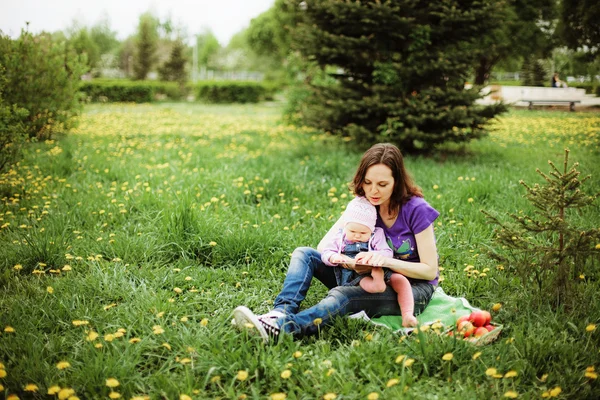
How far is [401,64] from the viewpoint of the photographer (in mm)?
7039

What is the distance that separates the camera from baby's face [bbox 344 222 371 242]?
2795 mm

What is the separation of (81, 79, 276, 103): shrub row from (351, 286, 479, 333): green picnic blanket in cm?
2245

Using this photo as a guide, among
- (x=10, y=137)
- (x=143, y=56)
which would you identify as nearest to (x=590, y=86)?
(x=10, y=137)

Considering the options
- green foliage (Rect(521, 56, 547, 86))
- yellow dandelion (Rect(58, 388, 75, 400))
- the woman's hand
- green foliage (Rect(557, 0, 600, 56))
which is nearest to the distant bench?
green foliage (Rect(557, 0, 600, 56))

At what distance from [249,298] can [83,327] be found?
0.97 m

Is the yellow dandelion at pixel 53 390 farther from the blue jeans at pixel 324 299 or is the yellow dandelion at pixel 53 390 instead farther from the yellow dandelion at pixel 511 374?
the yellow dandelion at pixel 511 374

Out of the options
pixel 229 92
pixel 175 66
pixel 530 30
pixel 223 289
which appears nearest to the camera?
pixel 223 289

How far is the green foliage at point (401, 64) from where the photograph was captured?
264 inches

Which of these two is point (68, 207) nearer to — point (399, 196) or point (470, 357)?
point (399, 196)

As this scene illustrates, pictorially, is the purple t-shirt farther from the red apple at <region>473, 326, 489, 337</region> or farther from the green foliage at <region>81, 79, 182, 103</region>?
the green foliage at <region>81, 79, 182, 103</region>

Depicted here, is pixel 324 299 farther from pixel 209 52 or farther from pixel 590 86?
pixel 209 52

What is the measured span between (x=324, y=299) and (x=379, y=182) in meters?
0.72

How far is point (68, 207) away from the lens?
4.85 meters

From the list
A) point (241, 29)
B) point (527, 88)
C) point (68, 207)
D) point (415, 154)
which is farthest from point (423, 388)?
point (241, 29)
